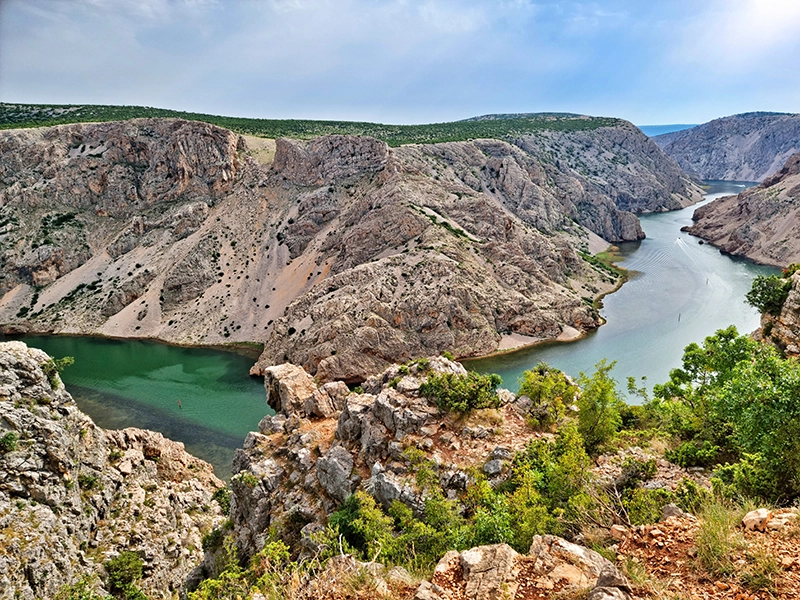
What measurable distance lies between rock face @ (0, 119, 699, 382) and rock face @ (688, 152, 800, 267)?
34699mm

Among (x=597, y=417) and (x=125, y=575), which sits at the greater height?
(x=597, y=417)

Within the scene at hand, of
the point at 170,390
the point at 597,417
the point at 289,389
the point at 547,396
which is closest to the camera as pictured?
the point at 597,417

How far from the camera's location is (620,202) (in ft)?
446

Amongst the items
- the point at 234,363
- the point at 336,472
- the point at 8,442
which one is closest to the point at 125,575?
the point at 8,442

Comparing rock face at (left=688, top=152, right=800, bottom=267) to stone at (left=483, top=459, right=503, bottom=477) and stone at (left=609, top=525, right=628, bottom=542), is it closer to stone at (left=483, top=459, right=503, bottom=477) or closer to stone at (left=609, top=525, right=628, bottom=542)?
stone at (left=483, top=459, right=503, bottom=477)

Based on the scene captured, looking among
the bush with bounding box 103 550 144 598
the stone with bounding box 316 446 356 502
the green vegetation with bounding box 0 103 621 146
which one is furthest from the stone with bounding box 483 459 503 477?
the green vegetation with bounding box 0 103 621 146

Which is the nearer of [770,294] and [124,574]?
[124,574]

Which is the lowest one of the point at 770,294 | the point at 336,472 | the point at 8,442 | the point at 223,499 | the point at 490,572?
the point at 223,499

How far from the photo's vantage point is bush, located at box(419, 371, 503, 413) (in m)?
17.1

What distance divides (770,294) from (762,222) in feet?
300

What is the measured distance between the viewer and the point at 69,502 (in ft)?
67.2

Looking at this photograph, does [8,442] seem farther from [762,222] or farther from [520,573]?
[762,222]

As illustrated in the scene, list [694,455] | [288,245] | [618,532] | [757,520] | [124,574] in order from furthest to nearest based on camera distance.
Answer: [288,245] → [124,574] → [694,455] → [618,532] → [757,520]

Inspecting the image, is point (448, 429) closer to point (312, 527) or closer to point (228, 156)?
point (312, 527)
